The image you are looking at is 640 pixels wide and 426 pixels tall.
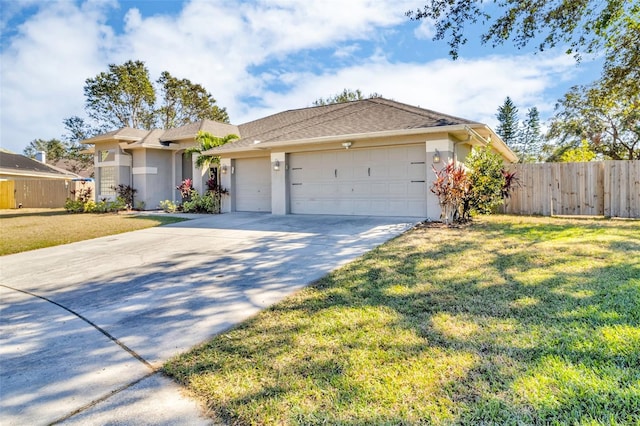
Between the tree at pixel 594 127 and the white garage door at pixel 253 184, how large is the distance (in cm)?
2087

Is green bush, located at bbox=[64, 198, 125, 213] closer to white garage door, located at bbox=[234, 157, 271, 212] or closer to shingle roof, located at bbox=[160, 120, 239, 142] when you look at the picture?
shingle roof, located at bbox=[160, 120, 239, 142]

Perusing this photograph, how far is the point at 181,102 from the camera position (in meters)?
30.9

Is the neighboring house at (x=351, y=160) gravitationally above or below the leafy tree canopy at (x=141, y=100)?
below

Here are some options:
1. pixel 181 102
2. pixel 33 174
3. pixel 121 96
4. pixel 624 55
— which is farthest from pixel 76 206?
pixel 624 55

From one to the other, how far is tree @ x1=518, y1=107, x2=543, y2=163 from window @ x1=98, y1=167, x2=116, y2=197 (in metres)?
40.4

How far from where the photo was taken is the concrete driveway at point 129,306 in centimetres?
225

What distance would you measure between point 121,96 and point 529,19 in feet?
96.8

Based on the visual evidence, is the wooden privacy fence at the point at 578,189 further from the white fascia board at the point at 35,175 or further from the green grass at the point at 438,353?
the white fascia board at the point at 35,175

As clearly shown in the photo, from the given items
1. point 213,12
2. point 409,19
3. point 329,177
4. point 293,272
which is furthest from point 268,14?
point 293,272

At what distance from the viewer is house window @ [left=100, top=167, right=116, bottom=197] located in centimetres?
1777

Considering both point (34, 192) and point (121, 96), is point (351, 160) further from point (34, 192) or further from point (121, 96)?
point (121, 96)

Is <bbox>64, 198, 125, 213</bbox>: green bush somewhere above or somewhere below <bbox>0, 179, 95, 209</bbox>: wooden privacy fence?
below

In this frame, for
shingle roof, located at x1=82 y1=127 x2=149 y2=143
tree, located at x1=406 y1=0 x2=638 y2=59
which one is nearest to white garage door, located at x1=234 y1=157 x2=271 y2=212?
shingle roof, located at x1=82 y1=127 x2=149 y2=143

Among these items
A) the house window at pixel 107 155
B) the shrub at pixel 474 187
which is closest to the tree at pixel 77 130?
the house window at pixel 107 155
